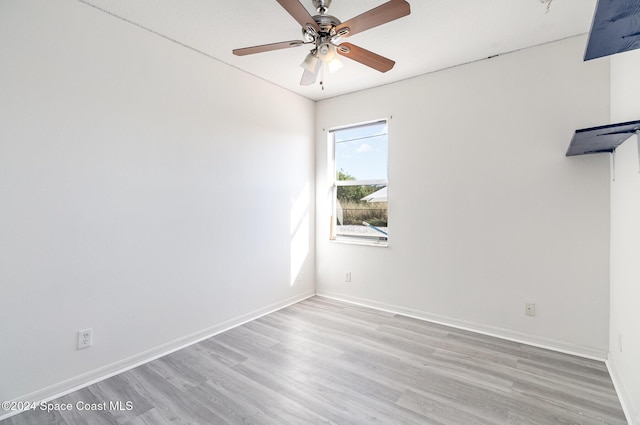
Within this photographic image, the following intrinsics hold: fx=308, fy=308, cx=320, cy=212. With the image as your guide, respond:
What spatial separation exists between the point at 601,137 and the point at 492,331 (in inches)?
76.6

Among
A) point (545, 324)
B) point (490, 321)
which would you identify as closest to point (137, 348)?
point (490, 321)

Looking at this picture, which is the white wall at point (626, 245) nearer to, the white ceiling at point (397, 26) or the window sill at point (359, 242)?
the white ceiling at point (397, 26)

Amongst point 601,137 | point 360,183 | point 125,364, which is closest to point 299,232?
point 360,183

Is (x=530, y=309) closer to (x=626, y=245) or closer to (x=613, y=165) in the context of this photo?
(x=626, y=245)

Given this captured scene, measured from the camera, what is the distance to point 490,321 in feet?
9.79

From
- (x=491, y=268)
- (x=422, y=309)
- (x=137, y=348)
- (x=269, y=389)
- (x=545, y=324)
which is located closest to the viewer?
(x=269, y=389)

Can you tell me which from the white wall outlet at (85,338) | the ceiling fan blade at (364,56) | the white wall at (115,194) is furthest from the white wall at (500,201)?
the white wall outlet at (85,338)

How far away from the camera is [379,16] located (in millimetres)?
1697

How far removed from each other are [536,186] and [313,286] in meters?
2.84

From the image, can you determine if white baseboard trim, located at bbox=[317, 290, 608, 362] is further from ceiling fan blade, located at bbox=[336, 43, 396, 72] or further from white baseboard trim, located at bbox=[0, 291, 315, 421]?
ceiling fan blade, located at bbox=[336, 43, 396, 72]

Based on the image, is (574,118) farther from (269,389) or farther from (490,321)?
(269,389)

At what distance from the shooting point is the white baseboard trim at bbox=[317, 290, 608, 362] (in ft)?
8.36

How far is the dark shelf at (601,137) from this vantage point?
1614 millimetres

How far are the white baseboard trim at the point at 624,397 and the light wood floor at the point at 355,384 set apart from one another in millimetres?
40
